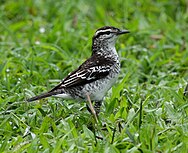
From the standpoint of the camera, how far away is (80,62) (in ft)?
35.0

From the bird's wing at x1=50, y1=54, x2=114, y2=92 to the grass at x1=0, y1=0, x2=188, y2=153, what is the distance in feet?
1.06

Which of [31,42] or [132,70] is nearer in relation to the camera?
[132,70]

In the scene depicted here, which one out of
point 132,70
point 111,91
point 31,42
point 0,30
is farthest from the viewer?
point 0,30

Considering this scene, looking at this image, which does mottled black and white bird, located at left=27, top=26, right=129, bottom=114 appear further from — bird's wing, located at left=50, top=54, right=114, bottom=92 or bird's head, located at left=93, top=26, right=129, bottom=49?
bird's head, located at left=93, top=26, right=129, bottom=49

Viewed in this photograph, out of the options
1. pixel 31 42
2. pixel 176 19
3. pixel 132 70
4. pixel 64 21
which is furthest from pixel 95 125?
pixel 176 19

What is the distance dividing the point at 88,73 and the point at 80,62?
2.07 meters

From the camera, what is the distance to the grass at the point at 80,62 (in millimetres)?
7414

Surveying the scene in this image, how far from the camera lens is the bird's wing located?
8523 mm

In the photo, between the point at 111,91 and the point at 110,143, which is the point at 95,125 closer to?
the point at 110,143

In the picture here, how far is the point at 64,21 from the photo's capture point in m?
12.5

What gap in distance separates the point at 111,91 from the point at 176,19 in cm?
427

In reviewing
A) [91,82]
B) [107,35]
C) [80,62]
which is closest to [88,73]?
[91,82]

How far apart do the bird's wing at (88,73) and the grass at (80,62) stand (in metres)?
0.32

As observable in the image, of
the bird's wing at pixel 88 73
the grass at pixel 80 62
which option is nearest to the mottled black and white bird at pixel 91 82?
the bird's wing at pixel 88 73
